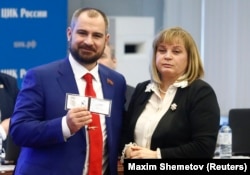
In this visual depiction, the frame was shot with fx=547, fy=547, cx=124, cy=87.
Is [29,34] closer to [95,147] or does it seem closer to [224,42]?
[224,42]

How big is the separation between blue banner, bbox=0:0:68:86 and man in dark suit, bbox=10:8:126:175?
9.64ft

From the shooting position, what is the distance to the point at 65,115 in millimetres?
2551

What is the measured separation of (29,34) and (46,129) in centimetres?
326

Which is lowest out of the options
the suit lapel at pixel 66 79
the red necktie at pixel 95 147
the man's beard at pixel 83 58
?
the red necktie at pixel 95 147

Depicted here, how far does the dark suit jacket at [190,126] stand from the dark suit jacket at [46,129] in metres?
0.27

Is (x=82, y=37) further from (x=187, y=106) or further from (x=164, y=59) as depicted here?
(x=187, y=106)

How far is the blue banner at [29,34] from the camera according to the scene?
18.1ft

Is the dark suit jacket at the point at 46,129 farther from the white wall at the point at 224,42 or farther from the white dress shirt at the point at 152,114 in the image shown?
the white wall at the point at 224,42

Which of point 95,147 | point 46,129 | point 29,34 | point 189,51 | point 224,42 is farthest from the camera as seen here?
point 224,42

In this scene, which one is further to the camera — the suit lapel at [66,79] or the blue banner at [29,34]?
the blue banner at [29,34]

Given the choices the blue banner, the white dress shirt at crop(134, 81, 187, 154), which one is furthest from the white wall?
the white dress shirt at crop(134, 81, 187, 154)

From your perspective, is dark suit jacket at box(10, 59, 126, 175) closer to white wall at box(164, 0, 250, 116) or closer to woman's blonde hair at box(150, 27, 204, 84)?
woman's blonde hair at box(150, 27, 204, 84)

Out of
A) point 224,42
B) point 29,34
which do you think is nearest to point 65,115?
point 29,34

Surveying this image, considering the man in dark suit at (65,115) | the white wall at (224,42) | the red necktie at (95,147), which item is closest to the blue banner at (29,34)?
the white wall at (224,42)
